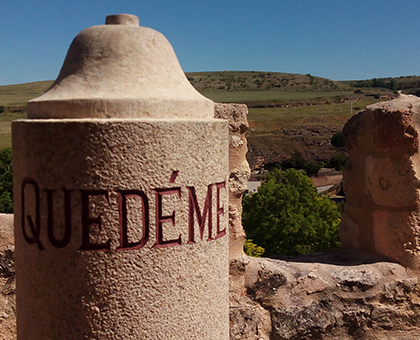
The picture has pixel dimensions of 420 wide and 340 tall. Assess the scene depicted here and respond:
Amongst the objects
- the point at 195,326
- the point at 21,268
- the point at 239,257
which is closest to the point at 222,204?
the point at 195,326

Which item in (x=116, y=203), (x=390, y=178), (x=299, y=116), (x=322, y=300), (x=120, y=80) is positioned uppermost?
(x=120, y=80)

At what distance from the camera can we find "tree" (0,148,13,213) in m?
14.9

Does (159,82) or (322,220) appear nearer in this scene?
(159,82)

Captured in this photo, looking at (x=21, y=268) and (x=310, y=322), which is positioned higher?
(x=21, y=268)

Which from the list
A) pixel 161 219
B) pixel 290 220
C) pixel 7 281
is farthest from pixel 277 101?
pixel 161 219

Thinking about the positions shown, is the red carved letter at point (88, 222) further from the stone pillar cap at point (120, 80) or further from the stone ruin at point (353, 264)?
the stone ruin at point (353, 264)

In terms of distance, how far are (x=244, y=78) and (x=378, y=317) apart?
90264mm

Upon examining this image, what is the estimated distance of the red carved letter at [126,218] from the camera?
2.66 metres

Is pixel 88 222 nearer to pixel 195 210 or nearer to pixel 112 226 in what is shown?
pixel 112 226

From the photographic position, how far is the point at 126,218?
268cm

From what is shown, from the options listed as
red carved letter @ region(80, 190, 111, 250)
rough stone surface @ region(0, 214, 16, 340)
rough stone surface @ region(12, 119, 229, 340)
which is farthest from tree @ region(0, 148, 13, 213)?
red carved letter @ region(80, 190, 111, 250)

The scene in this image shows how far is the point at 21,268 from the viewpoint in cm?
292

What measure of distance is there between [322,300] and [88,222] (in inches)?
104

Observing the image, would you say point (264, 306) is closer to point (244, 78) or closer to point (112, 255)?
point (112, 255)
